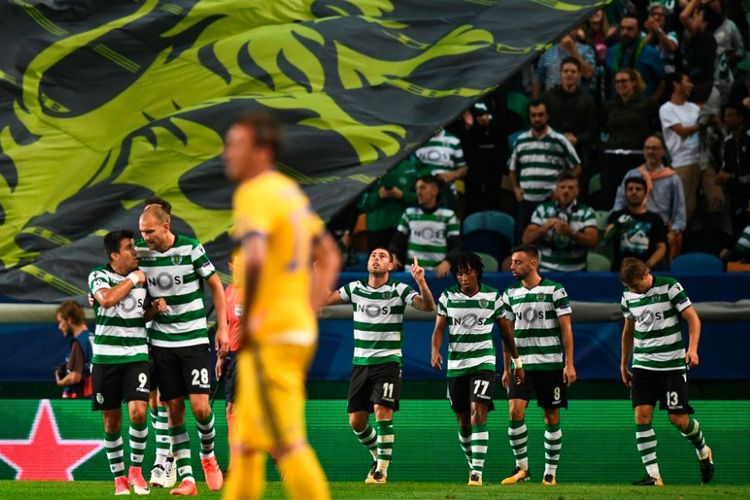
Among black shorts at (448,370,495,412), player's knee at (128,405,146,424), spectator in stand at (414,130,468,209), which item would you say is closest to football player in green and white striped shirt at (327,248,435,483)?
black shorts at (448,370,495,412)

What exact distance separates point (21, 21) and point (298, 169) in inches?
168

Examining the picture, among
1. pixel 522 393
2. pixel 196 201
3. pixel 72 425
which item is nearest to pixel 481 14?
pixel 196 201

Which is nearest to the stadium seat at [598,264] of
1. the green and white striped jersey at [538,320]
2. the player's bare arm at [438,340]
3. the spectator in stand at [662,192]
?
the spectator in stand at [662,192]

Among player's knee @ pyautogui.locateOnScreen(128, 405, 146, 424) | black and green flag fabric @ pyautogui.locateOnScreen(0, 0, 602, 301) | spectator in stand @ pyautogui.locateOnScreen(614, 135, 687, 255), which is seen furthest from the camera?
spectator in stand @ pyautogui.locateOnScreen(614, 135, 687, 255)

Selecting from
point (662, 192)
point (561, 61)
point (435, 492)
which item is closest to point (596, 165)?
point (561, 61)

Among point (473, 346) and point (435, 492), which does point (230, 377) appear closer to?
point (473, 346)

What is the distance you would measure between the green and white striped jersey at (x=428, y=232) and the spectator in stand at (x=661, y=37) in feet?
14.1

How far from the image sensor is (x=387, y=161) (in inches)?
622

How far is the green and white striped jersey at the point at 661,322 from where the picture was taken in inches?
538

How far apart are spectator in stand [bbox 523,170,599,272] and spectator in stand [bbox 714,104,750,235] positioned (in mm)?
2505

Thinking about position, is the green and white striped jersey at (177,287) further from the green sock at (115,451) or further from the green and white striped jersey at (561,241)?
the green and white striped jersey at (561,241)

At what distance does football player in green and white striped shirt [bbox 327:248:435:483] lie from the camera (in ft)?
44.6

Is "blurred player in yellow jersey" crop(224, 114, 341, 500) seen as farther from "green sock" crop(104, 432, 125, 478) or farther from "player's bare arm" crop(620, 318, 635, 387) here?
"player's bare arm" crop(620, 318, 635, 387)

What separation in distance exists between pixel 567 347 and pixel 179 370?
414 centimetres
